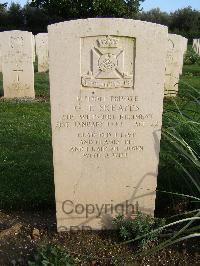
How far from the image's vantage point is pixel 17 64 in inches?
360

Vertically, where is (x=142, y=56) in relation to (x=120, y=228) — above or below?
above

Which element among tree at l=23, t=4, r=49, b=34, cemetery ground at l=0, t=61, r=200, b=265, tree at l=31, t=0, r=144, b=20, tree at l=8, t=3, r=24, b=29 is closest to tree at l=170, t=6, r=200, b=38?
tree at l=31, t=0, r=144, b=20

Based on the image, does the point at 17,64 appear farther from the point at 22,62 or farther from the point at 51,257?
the point at 51,257

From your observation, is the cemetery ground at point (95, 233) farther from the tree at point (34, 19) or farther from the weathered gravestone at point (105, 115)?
the tree at point (34, 19)

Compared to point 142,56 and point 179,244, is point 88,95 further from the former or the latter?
point 179,244

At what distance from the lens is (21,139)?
18.9 feet

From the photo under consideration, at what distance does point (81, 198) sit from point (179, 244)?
843mm

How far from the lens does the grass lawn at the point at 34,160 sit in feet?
11.9

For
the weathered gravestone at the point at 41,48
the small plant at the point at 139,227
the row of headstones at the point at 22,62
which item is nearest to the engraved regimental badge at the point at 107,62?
the small plant at the point at 139,227

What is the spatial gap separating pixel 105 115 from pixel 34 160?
2051 mm

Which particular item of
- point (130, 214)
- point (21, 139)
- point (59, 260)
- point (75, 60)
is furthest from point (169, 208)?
point (21, 139)

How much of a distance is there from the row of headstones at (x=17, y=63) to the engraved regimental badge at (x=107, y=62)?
245 inches

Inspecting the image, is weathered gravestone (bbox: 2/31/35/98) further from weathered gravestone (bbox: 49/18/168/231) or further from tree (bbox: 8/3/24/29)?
tree (bbox: 8/3/24/29)

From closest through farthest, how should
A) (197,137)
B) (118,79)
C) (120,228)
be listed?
1. (118,79)
2. (120,228)
3. (197,137)
